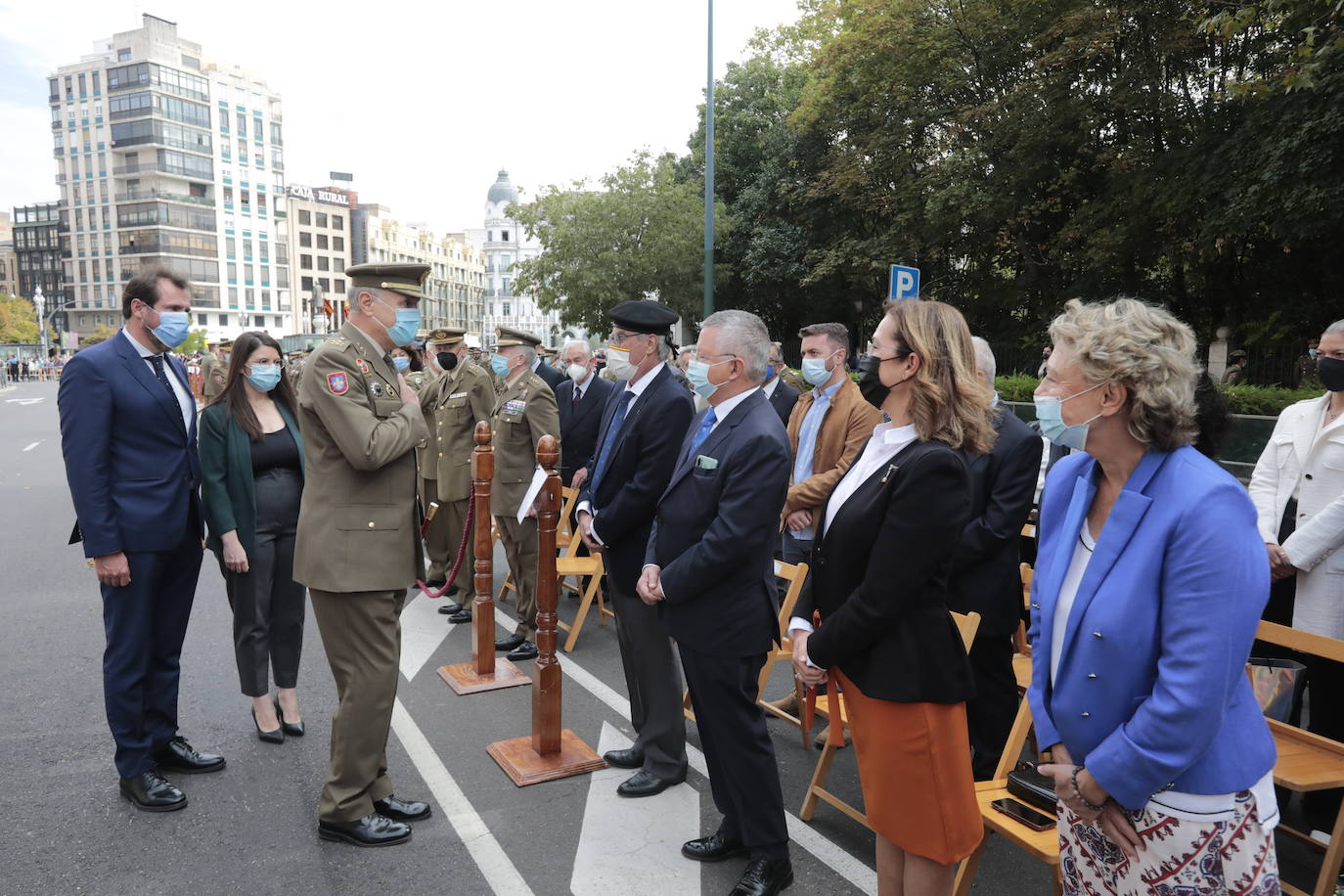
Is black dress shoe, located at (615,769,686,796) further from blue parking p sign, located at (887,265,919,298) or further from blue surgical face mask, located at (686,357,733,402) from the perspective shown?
blue parking p sign, located at (887,265,919,298)

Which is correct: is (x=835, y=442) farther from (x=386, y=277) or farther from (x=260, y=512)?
(x=260, y=512)

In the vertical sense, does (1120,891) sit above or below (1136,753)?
below

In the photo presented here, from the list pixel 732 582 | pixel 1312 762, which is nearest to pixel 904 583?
pixel 732 582

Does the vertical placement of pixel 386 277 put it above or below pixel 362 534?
above

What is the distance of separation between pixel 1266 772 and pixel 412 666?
191 inches

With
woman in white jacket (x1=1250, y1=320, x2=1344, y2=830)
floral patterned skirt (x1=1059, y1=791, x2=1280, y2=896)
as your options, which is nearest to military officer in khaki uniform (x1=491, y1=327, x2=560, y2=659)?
woman in white jacket (x1=1250, y1=320, x2=1344, y2=830)

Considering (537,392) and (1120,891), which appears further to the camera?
(537,392)

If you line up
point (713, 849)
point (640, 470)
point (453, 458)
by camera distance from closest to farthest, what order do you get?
1. point (713, 849)
2. point (640, 470)
3. point (453, 458)

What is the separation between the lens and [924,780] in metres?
2.45

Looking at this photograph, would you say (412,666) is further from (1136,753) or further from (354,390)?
(1136,753)

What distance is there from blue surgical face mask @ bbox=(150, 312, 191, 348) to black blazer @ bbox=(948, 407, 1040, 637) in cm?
356

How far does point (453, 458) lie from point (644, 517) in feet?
11.5

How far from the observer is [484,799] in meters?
3.90

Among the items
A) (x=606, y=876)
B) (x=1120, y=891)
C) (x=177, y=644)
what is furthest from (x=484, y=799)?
(x=1120, y=891)
